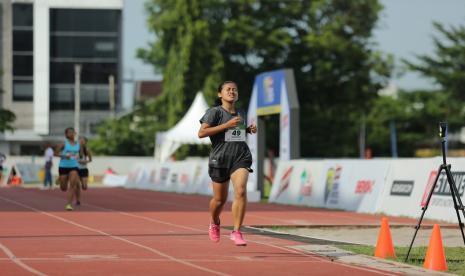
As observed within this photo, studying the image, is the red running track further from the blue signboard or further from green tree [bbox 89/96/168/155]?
green tree [bbox 89/96/168/155]

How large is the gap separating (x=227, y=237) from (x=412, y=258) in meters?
3.54

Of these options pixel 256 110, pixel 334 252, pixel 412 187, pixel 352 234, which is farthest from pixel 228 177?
pixel 256 110

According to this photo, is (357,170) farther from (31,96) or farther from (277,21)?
(31,96)

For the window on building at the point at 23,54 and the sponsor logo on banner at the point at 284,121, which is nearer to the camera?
the sponsor logo on banner at the point at 284,121

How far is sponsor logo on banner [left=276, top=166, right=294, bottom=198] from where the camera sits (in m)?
31.8

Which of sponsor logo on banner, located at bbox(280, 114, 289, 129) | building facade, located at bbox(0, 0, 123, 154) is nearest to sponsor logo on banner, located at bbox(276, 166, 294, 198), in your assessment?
sponsor logo on banner, located at bbox(280, 114, 289, 129)

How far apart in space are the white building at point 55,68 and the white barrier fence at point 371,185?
197 ft

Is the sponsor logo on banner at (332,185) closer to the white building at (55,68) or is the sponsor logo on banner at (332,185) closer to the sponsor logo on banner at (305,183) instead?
the sponsor logo on banner at (305,183)

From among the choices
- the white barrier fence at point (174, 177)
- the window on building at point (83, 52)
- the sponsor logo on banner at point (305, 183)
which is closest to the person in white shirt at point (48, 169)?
the white barrier fence at point (174, 177)

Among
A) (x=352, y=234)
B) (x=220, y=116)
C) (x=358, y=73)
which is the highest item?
(x=358, y=73)

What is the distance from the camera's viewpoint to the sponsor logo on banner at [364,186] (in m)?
26.6

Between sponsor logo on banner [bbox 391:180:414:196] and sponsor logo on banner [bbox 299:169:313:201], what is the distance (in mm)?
4312

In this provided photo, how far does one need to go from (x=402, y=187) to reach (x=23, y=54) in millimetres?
67855

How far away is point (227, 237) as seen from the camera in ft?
53.5
